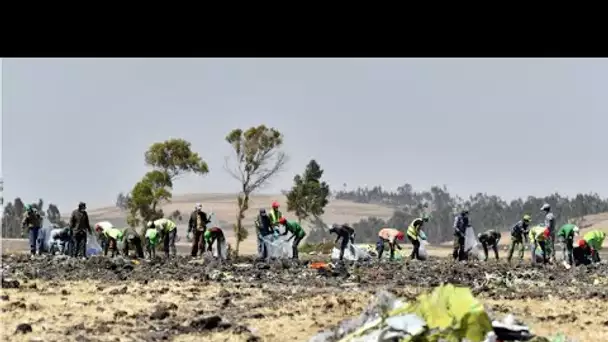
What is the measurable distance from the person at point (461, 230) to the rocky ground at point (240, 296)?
3.14 meters

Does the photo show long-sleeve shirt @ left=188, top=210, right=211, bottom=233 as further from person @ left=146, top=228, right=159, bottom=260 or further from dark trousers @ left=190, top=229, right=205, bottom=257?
person @ left=146, top=228, right=159, bottom=260

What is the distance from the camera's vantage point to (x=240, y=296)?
14.3 metres

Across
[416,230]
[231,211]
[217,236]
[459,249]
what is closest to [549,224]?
[459,249]

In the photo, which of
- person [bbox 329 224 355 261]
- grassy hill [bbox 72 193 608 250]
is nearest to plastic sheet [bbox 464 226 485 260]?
person [bbox 329 224 355 261]

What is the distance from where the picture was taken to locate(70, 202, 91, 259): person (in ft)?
78.5

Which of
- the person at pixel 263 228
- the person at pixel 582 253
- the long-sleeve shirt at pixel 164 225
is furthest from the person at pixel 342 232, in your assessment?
the person at pixel 582 253

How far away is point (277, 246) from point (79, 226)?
550 cm

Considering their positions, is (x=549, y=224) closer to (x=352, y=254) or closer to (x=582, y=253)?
(x=582, y=253)

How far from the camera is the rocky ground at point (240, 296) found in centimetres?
1086

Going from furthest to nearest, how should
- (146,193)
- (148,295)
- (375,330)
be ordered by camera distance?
(146,193) < (148,295) < (375,330)
